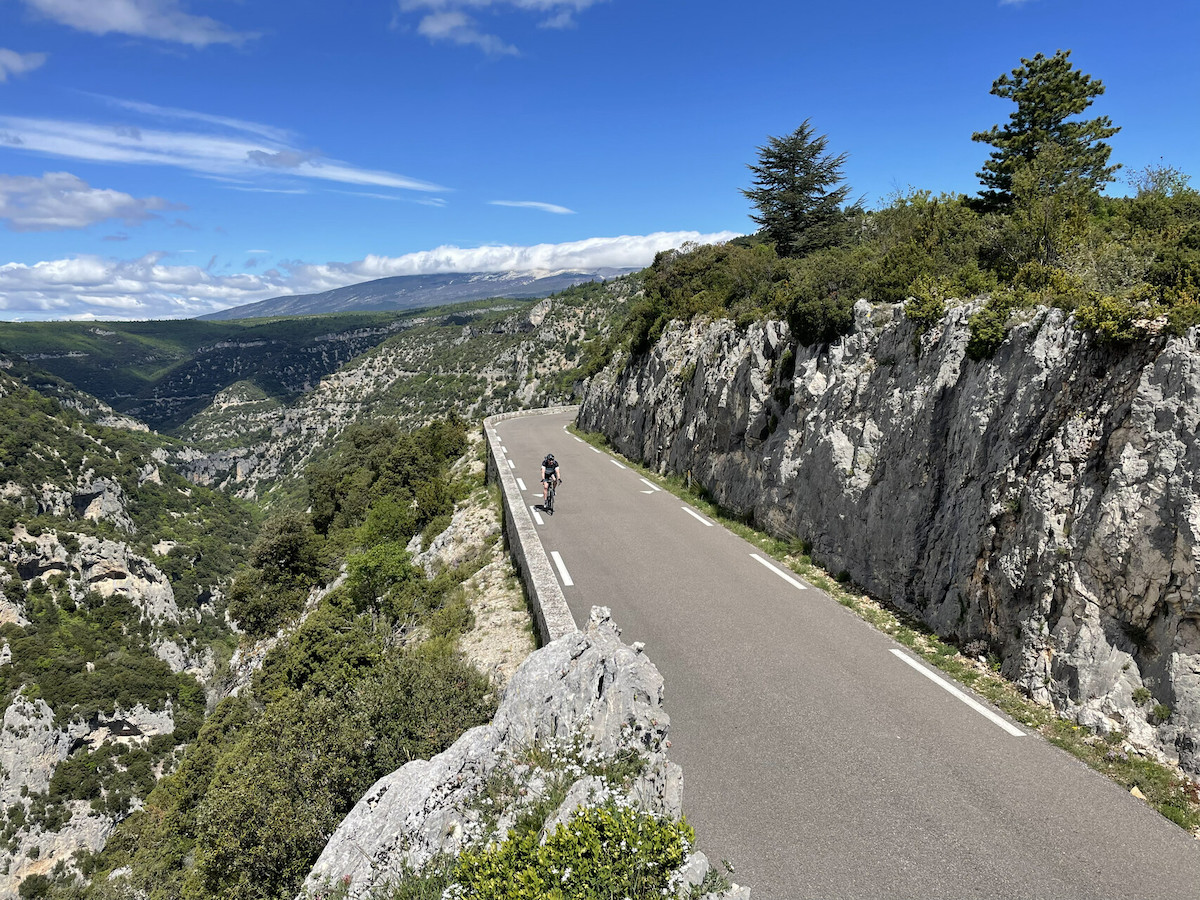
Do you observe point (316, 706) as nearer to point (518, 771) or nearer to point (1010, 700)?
point (518, 771)

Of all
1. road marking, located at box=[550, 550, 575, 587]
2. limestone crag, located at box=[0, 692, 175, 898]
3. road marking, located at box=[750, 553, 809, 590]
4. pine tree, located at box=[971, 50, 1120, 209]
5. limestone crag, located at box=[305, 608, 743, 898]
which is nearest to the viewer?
limestone crag, located at box=[305, 608, 743, 898]

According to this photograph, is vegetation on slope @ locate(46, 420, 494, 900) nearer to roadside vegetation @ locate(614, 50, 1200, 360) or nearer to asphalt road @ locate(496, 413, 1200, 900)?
asphalt road @ locate(496, 413, 1200, 900)

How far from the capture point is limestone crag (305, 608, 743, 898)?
5023 mm

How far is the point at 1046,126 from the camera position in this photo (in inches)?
840

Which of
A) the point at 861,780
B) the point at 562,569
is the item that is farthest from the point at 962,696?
the point at 562,569

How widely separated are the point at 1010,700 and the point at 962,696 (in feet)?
1.61

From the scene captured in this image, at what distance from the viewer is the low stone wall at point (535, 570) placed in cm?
892

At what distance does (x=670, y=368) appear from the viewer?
26.1 metres

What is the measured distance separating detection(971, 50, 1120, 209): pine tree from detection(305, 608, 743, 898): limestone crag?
897 inches

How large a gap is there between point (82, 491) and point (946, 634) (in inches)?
4785

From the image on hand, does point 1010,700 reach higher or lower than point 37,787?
higher

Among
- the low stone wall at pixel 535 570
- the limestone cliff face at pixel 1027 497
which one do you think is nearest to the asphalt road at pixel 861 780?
the low stone wall at pixel 535 570

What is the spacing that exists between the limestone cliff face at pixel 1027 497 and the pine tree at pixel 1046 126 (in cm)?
1402

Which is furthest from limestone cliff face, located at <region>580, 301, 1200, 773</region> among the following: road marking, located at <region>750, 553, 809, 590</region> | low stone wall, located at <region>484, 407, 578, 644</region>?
low stone wall, located at <region>484, 407, 578, 644</region>
